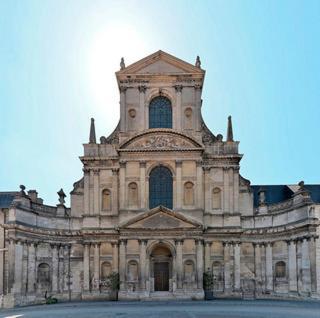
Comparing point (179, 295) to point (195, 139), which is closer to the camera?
point (179, 295)

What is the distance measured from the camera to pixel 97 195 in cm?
4050

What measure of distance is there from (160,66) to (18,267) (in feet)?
60.6

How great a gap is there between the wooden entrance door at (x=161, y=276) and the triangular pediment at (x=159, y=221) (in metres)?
3.24

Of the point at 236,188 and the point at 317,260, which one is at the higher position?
the point at 236,188

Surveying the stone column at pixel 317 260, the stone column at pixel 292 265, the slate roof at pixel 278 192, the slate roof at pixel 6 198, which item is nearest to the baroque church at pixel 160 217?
the stone column at pixel 292 265

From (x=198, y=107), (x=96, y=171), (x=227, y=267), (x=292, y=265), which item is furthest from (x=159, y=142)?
(x=292, y=265)

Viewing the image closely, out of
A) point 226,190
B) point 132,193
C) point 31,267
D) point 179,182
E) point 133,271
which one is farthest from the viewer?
point 226,190

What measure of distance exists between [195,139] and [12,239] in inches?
591

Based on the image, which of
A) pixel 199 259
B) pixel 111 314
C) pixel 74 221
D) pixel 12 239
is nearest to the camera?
Answer: pixel 111 314

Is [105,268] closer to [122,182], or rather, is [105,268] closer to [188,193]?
[122,182]

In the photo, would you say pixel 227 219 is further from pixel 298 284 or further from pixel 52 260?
pixel 52 260

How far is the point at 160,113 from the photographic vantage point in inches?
1639

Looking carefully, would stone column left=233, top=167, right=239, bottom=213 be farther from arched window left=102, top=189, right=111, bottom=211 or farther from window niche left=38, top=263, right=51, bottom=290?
window niche left=38, top=263, right=51, bottom=290

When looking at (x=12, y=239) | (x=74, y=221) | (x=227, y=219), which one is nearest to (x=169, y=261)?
(x=227, y=219)
